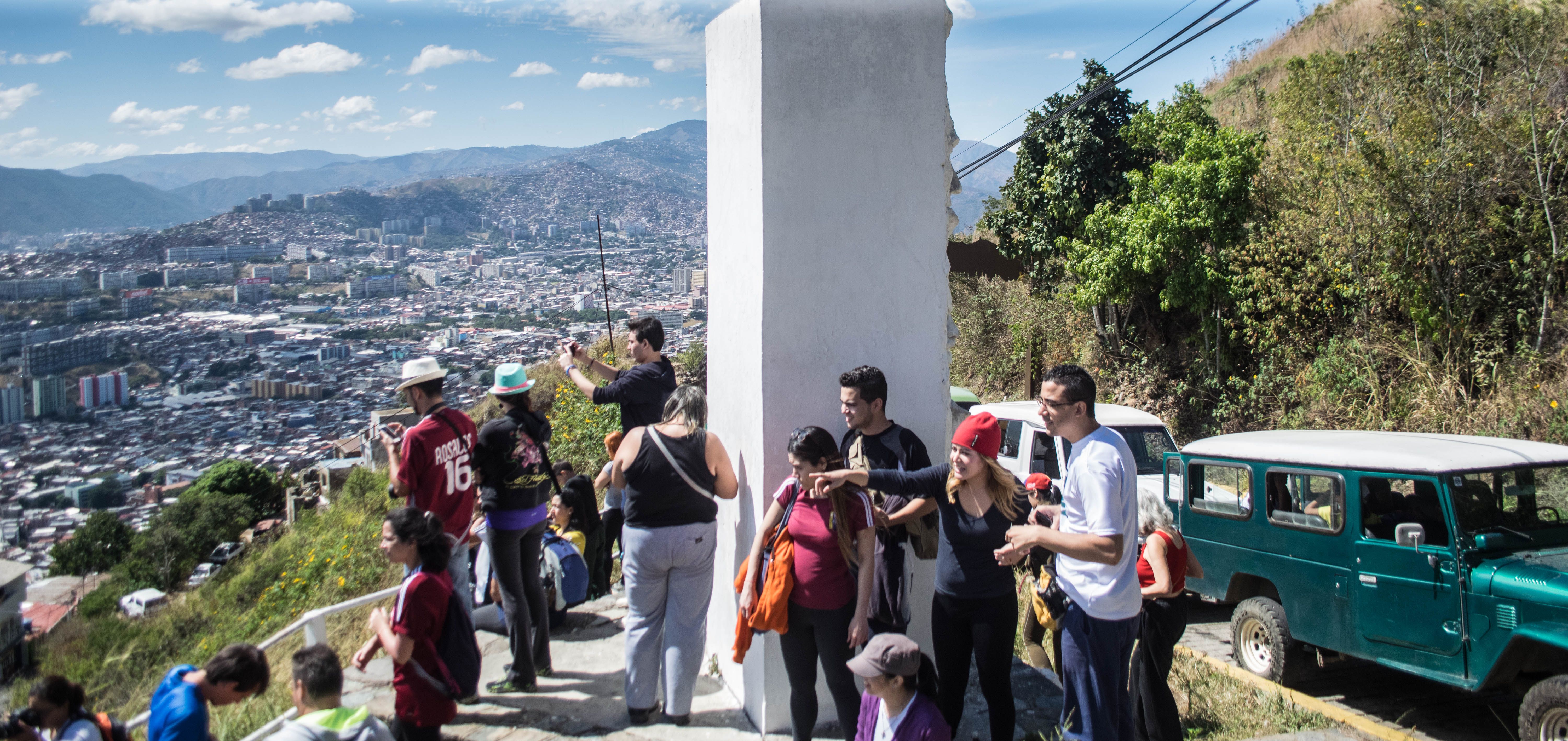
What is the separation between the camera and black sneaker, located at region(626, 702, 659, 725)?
4250 mm

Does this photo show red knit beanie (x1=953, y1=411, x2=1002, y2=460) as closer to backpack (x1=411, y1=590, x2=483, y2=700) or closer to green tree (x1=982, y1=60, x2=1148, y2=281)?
backpack (x1=411, y1=590, x2=483, y2=700)

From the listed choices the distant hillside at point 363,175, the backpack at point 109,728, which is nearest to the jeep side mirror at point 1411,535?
the backpack at point 109,728

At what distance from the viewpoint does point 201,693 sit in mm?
2941

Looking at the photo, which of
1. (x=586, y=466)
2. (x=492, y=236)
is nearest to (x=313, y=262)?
(x=492, y=236)

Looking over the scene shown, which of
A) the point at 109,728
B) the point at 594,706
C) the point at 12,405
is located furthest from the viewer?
the point at 12,405

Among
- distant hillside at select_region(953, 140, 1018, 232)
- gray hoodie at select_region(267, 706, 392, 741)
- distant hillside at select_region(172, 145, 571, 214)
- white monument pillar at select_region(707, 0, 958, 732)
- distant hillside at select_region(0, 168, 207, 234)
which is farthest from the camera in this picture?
distant hillside at select_region(172, 145, 571, 214)

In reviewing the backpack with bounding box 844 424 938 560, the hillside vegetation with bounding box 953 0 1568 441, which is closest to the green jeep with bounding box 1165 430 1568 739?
the backpack with bounding box 844 424 938 560

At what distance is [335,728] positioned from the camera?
272cm

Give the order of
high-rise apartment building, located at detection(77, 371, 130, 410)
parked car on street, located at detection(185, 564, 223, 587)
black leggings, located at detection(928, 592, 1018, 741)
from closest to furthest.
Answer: black leggings, located at detection(928, 592, 1018, 741)
parked car on street, located at detection(185, 564, 223, 587)
high-rise apartment building, located at detection(77, 371, 130, 410)

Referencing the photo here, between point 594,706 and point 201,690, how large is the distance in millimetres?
Result: 2008

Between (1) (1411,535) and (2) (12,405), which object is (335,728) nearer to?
(1) (1411,535)

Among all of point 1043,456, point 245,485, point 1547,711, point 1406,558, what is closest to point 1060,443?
point 1043,456

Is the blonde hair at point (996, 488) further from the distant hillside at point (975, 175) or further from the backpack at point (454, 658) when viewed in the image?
the backpack at point (454, 658)

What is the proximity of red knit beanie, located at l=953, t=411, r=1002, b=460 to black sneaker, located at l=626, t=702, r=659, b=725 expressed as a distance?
2.09m
